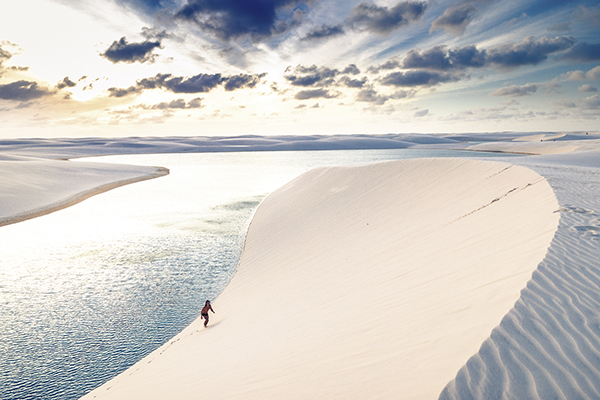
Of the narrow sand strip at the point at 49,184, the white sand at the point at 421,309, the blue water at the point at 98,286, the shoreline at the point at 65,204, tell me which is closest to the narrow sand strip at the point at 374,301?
the white sand at the point at 421,309

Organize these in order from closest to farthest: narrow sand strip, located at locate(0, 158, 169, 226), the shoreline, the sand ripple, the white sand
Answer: the sand ripple < the white sand < the shoreline < narrow sand strip, located at locate(0, 158, 169, 226)

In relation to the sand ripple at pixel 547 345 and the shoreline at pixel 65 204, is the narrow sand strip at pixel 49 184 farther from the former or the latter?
the sand ripple at pixel 547 345

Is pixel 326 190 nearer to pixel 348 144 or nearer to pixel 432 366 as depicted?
pixel 432 366

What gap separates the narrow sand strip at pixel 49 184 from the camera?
17.7 metres

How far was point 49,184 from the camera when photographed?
78.2ft

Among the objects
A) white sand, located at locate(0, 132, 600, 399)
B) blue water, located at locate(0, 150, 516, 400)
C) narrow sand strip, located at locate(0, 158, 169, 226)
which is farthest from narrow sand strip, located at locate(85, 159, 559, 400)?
narrow sand strip, located at locate(0, 158, 169, 226)

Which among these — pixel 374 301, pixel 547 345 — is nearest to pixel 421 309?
pixel 374 301

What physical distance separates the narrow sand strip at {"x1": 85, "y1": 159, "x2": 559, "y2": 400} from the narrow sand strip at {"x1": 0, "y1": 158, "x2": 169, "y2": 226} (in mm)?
15393

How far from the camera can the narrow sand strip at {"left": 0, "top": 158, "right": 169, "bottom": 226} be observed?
58.1 ft

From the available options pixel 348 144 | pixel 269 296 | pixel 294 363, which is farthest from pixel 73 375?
pixel 348 144

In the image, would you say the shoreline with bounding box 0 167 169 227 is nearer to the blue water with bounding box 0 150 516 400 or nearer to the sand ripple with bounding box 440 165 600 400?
the blue water with bounding box 0 150 516 400

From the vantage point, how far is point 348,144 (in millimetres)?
103438

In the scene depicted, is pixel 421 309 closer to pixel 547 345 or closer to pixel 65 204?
pixel 547 345

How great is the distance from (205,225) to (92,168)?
26.1 m
